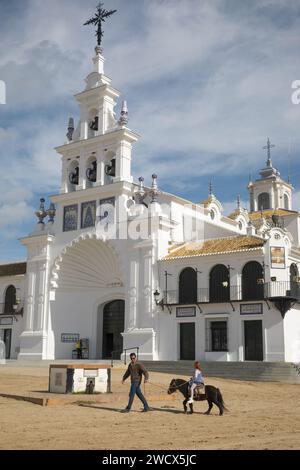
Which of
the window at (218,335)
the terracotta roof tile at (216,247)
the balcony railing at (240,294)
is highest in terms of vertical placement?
the terracotta roof tile at (216,247)

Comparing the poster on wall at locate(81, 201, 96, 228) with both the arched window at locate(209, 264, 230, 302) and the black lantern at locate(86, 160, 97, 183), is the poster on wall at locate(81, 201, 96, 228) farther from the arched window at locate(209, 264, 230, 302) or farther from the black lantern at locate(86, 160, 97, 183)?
the arched window at locate(209, 264, 230, 302)

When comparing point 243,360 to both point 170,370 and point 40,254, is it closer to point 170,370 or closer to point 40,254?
point 170,370

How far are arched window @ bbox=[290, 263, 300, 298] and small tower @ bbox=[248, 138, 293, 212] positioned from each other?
2459 cm

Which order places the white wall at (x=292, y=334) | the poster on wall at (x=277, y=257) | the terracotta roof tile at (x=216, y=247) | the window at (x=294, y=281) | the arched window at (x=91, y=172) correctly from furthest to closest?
1. the arched window at (x=91, y=172)
2. the terracotta roof tile at (x=216, y=247)
3. the window at (x=294, y=281)
4. the poster on wall at (x=277, y=257)
5. the white wall at (x=292, y=334)

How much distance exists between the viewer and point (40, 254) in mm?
38812

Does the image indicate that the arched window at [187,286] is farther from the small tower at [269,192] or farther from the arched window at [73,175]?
the small tower at [269,192]

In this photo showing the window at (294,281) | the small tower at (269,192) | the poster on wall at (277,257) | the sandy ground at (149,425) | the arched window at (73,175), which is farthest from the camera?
the small tower at (269,192)

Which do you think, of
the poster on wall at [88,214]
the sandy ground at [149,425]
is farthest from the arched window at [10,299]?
the sandy ground at [149,425]

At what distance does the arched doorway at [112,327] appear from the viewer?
37.0m

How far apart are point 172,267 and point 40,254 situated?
9921 mm

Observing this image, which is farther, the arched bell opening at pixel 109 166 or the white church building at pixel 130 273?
the arched bell opening at pixel 109 166

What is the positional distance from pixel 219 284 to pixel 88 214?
1006 centimetres
